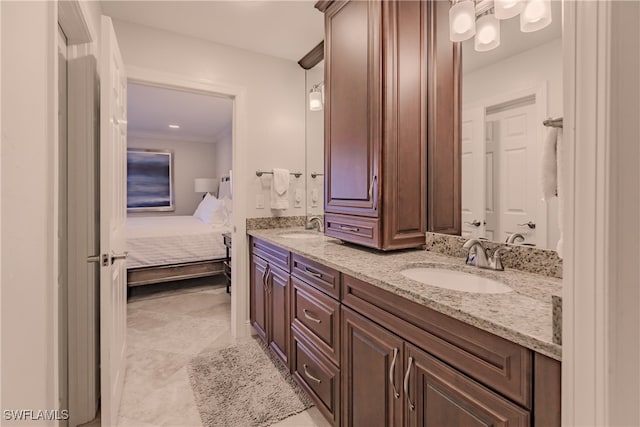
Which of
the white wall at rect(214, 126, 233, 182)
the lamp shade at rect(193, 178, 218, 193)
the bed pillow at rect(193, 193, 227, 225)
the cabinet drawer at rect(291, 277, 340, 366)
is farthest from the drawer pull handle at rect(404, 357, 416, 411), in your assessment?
the lamp shade at rect(193, 178, 218, 193)

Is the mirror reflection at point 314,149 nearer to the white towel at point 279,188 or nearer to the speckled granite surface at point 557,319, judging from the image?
the white towel at point 279,188

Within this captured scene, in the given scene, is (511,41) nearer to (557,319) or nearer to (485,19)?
(485,19)

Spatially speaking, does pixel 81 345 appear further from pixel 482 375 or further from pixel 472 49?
pixel 472 49

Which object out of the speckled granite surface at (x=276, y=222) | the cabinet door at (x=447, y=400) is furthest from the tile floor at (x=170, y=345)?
the speckled granite surface at (x=276, y=222)

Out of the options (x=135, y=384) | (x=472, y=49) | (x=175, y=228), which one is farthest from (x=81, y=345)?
(x=175, y=228)

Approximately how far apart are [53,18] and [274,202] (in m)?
1.96

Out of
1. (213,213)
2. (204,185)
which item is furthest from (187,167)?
(213,213)

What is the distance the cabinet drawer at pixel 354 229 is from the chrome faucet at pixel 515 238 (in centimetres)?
57

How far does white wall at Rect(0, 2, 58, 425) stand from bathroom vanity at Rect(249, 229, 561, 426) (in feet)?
3.22

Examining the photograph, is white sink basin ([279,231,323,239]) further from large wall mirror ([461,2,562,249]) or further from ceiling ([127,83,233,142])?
ceiling ([127,83,233,142])

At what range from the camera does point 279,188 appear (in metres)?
2.71

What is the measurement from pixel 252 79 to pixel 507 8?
197 cm

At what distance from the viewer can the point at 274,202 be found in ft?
8.93

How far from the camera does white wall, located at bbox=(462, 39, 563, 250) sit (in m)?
1.16
